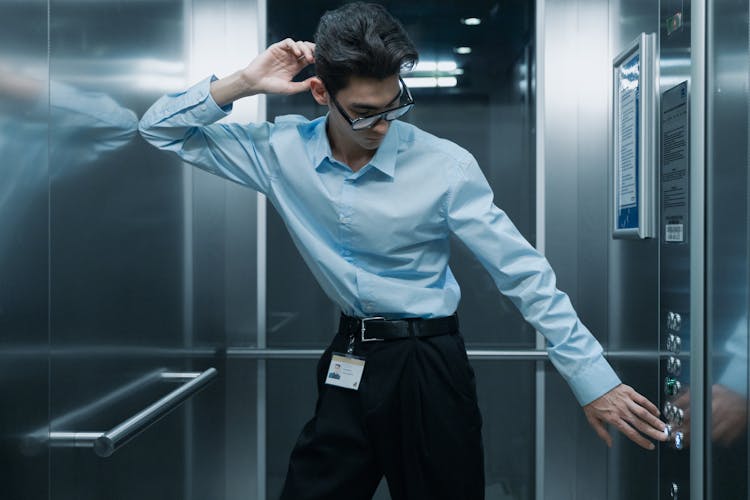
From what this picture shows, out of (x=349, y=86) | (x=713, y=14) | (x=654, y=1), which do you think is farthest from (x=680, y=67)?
(x=349, y=86)

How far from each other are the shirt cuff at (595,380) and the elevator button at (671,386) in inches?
8.9

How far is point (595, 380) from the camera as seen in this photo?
1709 millimetres

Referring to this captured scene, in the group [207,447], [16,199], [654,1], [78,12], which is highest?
[654,1]

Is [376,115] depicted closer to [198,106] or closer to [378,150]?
[378,150]

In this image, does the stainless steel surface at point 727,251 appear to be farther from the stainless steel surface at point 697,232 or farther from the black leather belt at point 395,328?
the black leather belt at point 395,328

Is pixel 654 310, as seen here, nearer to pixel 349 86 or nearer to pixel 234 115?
pixel 349 86

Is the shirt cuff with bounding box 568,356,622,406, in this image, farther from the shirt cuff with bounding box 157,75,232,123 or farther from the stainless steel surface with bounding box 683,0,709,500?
the shirt cuff with bounding box 157,75,232,123

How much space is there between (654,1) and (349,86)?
0.87m

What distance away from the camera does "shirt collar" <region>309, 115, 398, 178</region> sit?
1.84 metres

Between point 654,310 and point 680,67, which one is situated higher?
point 680,67

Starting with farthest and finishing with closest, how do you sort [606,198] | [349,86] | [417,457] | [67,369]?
[606,198]
[417,457]
[349,86]
[67,369]

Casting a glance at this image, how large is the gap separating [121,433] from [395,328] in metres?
0.64

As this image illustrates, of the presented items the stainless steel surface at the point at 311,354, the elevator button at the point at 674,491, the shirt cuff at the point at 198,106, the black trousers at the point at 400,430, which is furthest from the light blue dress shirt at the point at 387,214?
the stainless steel surface at the point at 311,354

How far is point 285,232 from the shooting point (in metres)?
2.67
